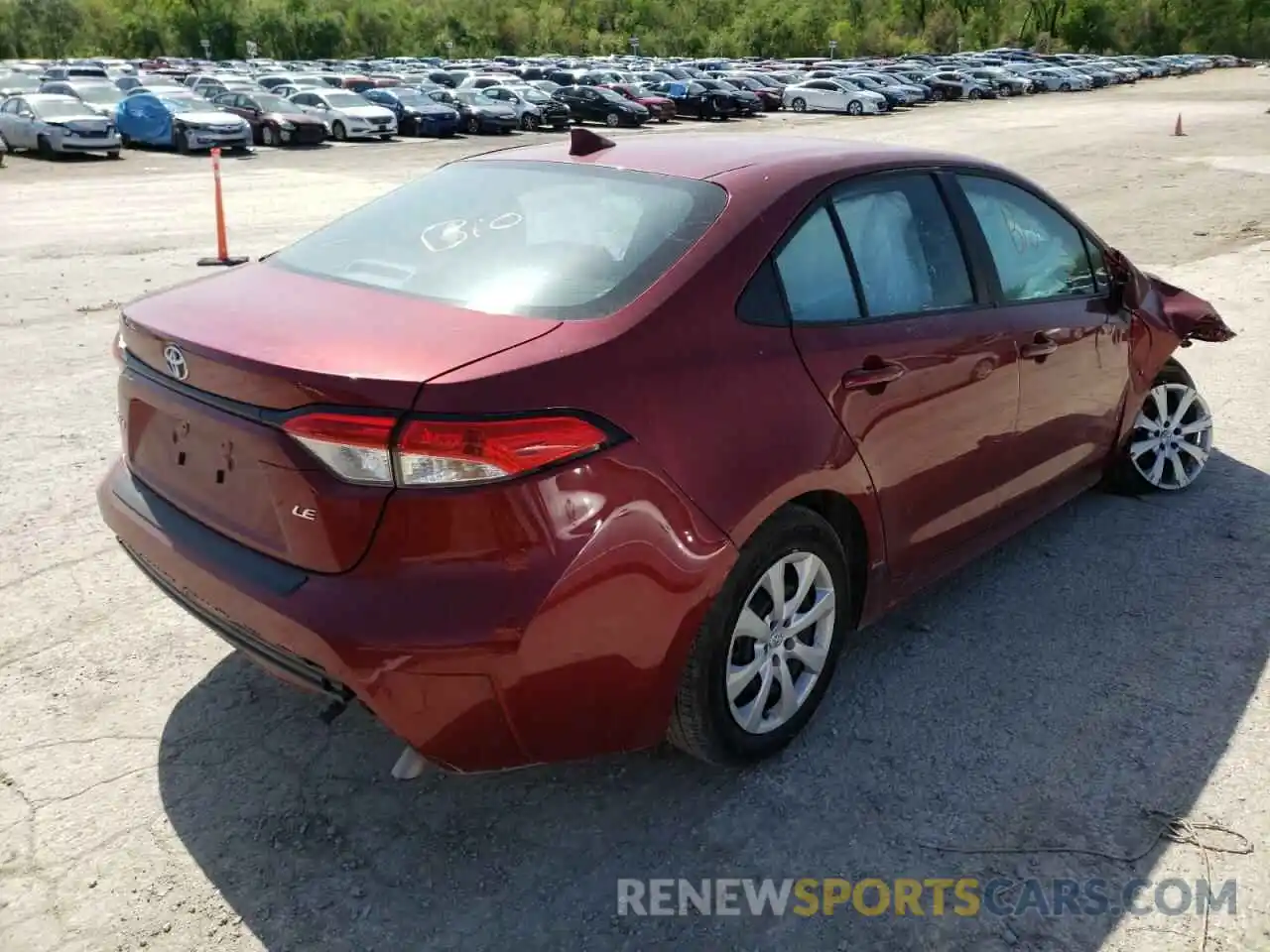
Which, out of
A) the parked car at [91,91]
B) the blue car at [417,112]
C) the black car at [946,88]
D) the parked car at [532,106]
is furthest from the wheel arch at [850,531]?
the black car at [946,88]

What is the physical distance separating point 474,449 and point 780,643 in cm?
119

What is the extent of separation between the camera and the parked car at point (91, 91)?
28.3 m

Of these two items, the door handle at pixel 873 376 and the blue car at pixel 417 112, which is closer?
the door handle at pixel 873 376

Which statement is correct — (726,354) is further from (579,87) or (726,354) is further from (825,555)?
(579,87)

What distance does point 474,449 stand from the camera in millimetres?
2346

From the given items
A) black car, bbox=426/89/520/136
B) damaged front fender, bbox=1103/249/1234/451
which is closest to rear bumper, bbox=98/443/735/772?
damaged front fender, bbox=1103/249/1234/451

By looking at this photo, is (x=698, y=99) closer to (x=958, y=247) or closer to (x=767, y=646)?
(x=958, y=247)

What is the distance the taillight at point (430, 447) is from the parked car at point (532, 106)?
113 ft

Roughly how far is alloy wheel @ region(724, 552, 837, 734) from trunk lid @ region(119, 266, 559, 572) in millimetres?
981

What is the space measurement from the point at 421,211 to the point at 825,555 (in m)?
1.67

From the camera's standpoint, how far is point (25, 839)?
9.07 feet

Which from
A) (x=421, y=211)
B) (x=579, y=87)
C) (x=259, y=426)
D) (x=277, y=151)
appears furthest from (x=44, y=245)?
(x=579, y=87)

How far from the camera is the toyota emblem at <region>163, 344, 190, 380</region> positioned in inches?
108

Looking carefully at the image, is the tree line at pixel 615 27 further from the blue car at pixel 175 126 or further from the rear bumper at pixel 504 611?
the rear bumper at pixel 504 611
